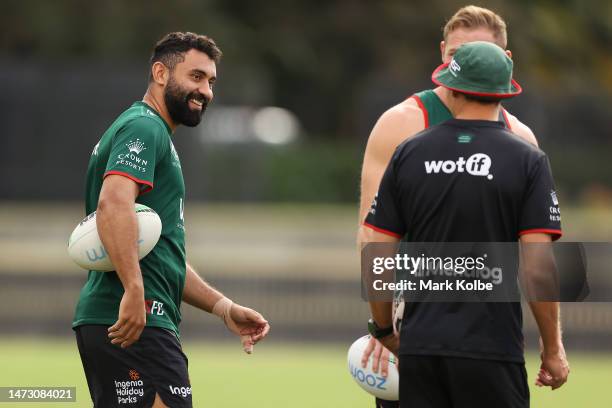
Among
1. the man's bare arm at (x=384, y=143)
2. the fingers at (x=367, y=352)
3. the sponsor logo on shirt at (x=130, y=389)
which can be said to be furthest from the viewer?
the fingers at (x=367, y=352)

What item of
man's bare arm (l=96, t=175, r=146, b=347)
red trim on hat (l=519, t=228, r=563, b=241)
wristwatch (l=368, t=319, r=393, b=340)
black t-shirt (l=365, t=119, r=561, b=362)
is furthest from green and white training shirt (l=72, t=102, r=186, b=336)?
red trim on hat (l=519, t=228, r=563, b=241)

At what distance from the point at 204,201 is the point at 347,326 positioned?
5.05 meters

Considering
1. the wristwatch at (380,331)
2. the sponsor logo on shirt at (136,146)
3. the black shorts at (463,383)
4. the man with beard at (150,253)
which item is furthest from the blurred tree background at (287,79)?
the black shorts at (463,383)

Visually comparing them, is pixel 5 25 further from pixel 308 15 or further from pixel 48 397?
pixel 48 397

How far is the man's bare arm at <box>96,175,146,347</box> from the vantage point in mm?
5566

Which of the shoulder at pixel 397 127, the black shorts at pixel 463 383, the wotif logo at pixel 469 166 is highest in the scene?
the shoulder at pixel 397 127

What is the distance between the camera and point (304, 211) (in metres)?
24.1

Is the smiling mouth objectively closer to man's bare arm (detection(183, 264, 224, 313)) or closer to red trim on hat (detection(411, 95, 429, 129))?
man's bare arm (detection(183, 264, 224, 313))

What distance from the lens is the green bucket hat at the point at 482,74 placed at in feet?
17.3

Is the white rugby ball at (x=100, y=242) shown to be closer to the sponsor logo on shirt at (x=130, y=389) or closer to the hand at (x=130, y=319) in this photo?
the hand at (x=130, y=319)

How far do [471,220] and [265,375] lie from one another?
9.30 m

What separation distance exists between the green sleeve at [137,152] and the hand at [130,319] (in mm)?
493

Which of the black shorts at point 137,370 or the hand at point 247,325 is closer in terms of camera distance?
the black shorts at point 137,370

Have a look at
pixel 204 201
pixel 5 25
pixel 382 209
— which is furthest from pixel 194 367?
pixel 5 25
